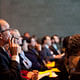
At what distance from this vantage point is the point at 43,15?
9133 millimetres

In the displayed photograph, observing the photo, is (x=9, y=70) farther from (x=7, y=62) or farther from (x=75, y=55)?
(x=75, y=55)

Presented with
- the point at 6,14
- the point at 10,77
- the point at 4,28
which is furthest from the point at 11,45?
the point at 6,14

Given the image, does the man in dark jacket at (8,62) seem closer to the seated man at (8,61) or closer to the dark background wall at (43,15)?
the seated man at (8,61)

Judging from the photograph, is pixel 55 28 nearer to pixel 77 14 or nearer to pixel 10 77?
pixel 77 14

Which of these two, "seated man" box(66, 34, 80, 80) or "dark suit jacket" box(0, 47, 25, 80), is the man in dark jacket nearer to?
"dark suit jacket" box(0, 47, 25, 80)

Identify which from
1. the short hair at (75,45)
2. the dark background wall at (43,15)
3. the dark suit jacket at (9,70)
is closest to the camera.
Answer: the dark suit jacket at (9,70)

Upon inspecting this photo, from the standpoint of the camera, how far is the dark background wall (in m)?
8.85

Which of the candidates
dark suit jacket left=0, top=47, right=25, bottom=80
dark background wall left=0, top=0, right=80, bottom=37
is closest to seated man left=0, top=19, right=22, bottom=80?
dark suit jacket left=0, top=47, right=25, bottom=80

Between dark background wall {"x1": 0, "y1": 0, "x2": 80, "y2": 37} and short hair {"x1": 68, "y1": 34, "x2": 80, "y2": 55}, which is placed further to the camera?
dark background wall {"x1": 0, "y1": 0, "x2": 80, "y2": 37}

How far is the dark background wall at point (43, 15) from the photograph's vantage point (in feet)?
29.0

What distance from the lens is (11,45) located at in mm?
1901

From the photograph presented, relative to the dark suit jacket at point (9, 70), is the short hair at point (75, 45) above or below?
above

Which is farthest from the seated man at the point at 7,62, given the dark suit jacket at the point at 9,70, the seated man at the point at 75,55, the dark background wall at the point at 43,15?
the dark background wall at the point at 43,15

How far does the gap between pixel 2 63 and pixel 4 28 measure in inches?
17.0
